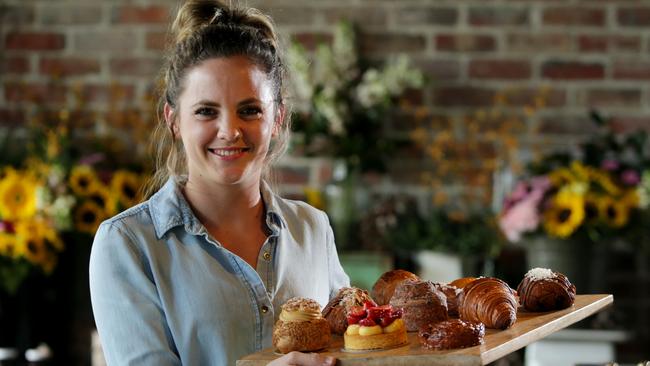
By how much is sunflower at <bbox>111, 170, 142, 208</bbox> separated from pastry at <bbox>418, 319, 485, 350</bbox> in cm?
221

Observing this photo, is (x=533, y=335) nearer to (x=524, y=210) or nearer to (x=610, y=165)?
(x=524, y=210)

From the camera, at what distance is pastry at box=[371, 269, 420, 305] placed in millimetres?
1978

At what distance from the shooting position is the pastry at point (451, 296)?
195 centimetres

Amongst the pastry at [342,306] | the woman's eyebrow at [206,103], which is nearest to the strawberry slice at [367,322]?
the pastry at [342,306]

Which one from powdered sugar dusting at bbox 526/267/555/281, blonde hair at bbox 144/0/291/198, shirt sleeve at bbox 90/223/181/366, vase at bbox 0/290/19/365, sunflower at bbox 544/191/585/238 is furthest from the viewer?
vase at bbox 0/290/19/365

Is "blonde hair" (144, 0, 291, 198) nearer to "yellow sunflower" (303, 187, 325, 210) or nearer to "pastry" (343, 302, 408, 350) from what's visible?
"pastry" (343, 302, 408, 350)

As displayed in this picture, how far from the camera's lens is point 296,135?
3.81 metres

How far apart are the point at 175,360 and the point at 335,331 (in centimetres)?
26

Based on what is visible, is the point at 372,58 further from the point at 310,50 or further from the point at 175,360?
the point at 175,360

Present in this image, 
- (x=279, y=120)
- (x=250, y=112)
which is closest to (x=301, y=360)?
(x=250, y=112)

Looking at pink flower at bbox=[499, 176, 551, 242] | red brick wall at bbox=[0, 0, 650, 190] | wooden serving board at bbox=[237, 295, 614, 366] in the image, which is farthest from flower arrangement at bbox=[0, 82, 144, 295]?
wooden serving board at bbox=[237, 295, 614, 366]

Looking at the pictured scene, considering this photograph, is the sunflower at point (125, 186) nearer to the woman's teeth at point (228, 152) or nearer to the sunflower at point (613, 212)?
the sunflower at point (613, 212)

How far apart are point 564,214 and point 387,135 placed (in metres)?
0.72

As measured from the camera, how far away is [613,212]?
3484 mm
